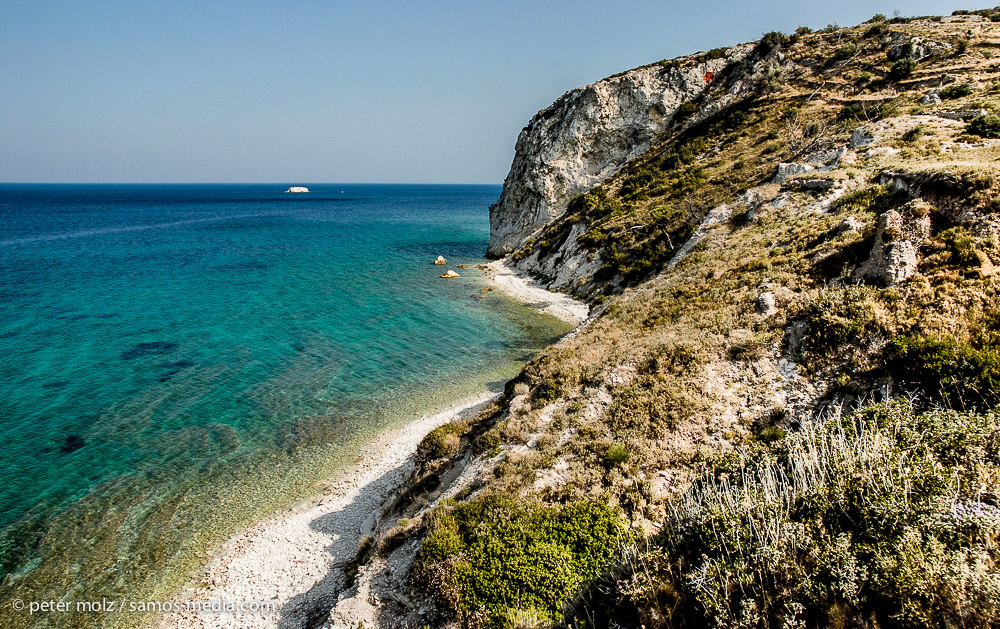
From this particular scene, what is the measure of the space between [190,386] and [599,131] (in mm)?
57963

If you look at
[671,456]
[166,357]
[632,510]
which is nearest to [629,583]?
[632,510]

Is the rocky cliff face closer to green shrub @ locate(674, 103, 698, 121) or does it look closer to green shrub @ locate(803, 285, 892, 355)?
green shrub @ locate(674, 103, 698, 121)

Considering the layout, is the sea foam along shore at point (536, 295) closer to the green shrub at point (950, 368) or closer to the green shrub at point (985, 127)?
the green shrub at point (950, 368)

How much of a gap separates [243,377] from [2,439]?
10098 mm

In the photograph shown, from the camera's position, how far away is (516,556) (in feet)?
33.1

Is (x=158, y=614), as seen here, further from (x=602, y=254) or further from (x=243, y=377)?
(x=602, y=254)

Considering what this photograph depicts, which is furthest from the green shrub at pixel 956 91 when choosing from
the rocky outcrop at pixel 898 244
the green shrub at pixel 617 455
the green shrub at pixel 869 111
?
the green shrub at pixel 617 455

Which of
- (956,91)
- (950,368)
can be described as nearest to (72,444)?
(950,368)

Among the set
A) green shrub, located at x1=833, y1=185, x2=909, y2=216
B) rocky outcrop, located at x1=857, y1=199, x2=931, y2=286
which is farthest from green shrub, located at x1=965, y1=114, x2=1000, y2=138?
rocky outcrop, located at x1=857, y1=199, x2=931, y2=286

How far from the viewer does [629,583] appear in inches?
330

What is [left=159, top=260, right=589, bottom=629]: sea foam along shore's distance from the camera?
12906 millimetres

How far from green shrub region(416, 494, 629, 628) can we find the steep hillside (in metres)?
0.05

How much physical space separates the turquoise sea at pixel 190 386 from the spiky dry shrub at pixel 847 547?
1506cm

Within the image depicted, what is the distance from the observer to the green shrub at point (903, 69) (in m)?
42.5
